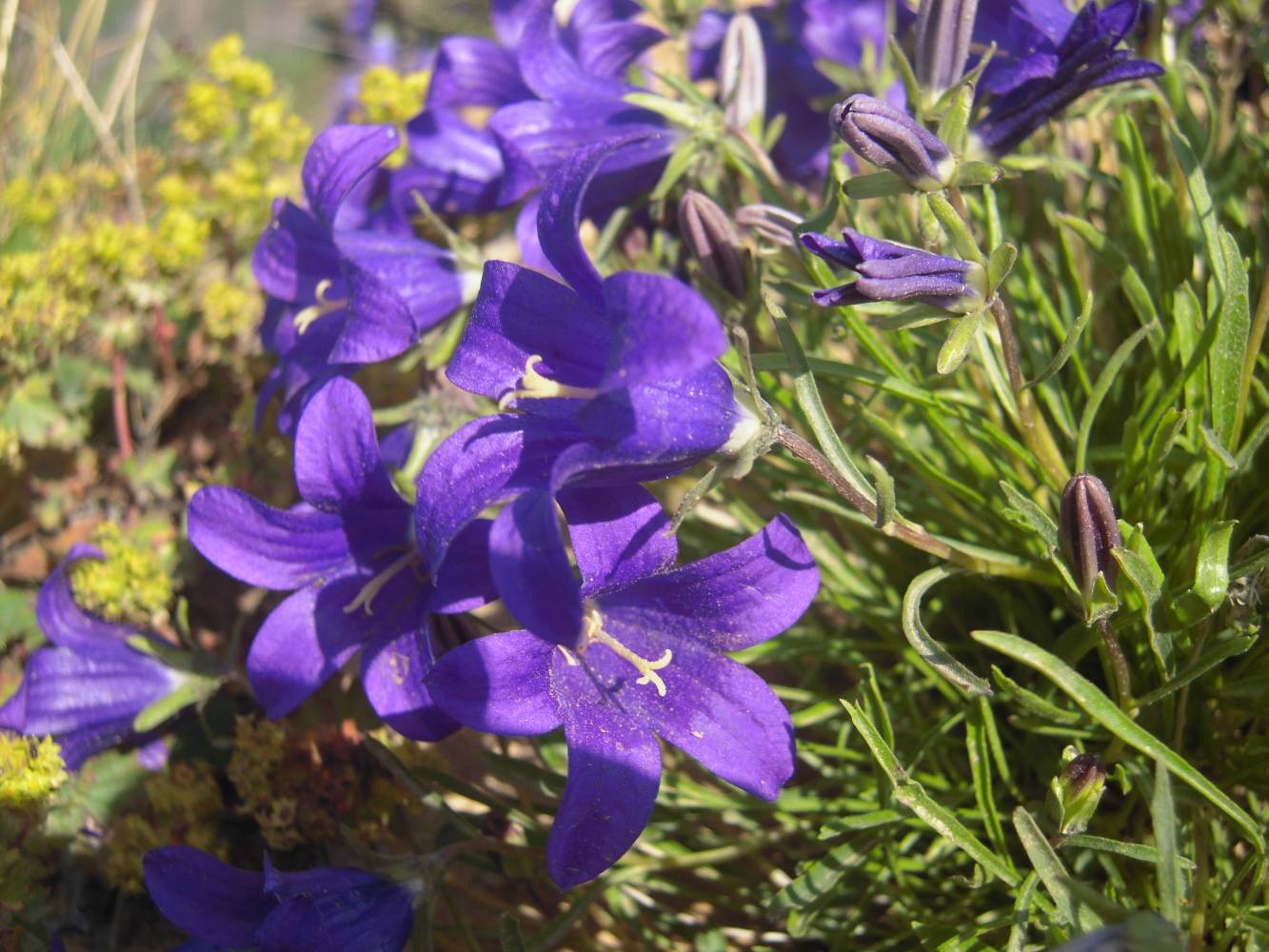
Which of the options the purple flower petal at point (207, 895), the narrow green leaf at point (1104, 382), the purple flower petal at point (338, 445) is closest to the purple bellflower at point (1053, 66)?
the narrow green leaf at point (1104, 382)

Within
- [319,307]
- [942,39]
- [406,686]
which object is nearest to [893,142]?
[942,39]

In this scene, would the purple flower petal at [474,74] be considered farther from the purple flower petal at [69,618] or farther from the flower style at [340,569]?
the purple flower petal at [69,618]

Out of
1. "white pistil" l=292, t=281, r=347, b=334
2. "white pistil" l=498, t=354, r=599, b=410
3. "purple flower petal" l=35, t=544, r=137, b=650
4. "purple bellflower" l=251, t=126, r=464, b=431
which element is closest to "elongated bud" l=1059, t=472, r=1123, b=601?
"white pistil" l=498, t=354, r=599, b=410

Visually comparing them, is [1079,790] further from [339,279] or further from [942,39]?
[339,279]

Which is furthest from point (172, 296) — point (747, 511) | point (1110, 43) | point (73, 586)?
point (1110, 43)

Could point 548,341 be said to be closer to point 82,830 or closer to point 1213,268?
point 1213,268

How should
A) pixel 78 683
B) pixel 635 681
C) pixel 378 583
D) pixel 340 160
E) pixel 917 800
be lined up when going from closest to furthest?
pixel 917 800 → pixel 635 681 → pixel 378 583 → pixel 340 160 → pixel 78 683

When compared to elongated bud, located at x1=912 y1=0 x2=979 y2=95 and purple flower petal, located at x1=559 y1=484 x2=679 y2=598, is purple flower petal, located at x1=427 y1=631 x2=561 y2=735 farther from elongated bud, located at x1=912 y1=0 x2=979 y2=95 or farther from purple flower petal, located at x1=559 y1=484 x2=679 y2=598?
elongated bud, located at x1=912 y1=0 x2=979 y2=95
